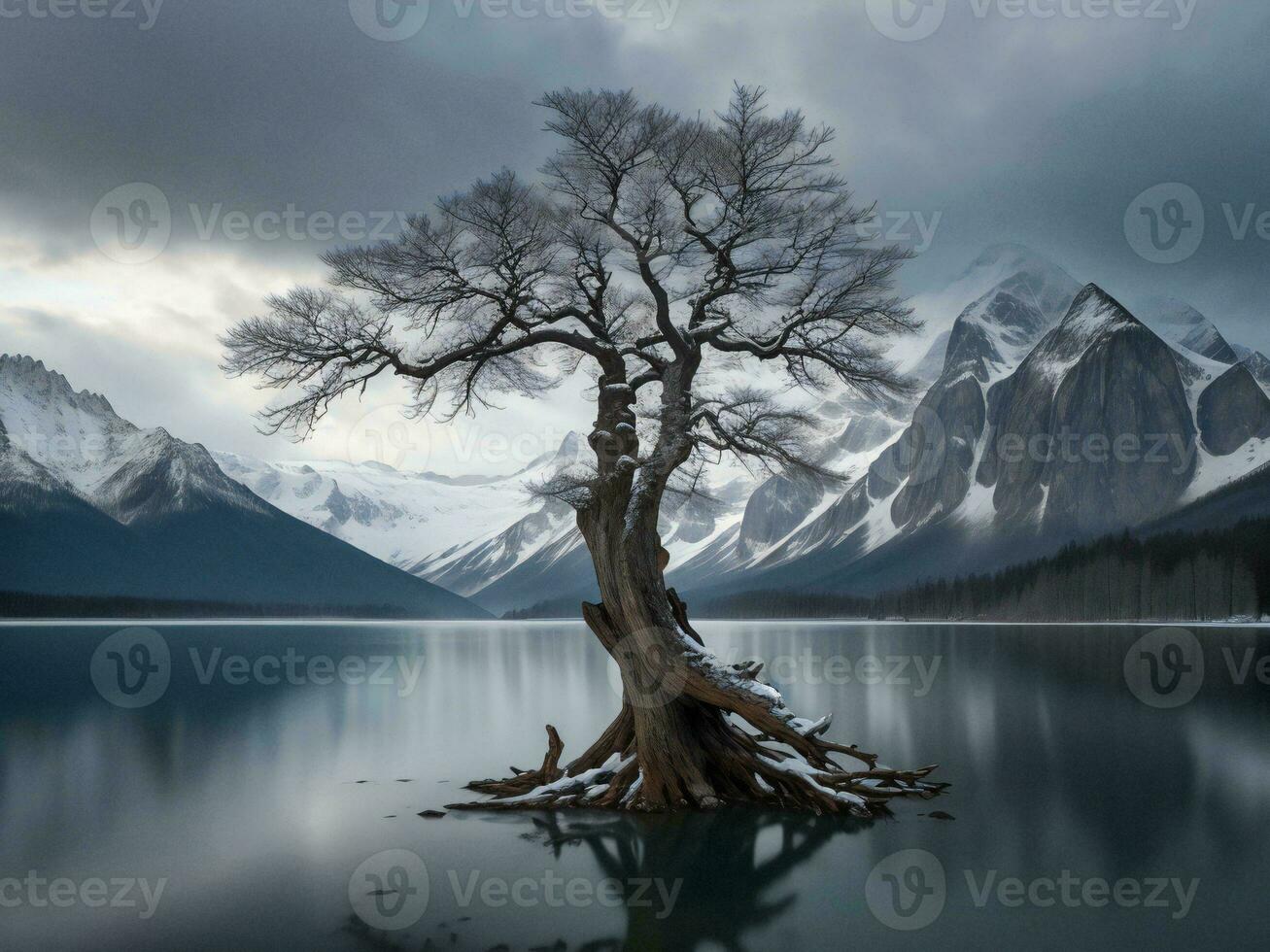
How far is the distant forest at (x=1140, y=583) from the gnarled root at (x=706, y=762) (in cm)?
11465

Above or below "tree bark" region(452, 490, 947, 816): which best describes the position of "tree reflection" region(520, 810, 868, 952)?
below

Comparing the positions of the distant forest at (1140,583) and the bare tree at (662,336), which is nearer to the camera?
the bare tree at (662,336)

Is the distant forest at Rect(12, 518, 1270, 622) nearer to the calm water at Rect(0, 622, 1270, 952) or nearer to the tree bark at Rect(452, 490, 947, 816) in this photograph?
the calm water at Rect(0, 622, 1270, 952)

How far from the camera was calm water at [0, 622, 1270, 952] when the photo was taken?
384 inches

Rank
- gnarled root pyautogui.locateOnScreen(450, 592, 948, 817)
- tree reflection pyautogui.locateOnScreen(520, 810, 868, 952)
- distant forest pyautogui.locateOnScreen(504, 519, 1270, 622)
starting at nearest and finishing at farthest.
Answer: tree reflection pyautogui.locateOnScreen(520, 810, 868, 952)
gnarled root pyautogui.locateOnScreen(450, 592, 948, 817)
distant forest pyautogui.locateOnScreen(504, 519, 1270, 622)

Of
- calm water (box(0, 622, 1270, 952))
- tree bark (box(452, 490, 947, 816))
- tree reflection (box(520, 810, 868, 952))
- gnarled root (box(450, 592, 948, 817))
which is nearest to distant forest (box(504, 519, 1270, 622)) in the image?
calm water (box(0, 622, 1270, 952))

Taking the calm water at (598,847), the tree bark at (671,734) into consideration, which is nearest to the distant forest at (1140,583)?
the calm water at (598,847)

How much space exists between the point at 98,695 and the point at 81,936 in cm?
3626

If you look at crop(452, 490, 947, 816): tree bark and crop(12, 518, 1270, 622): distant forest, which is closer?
crop(452, 490, 947, 816): tree bark

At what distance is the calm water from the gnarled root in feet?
2.12

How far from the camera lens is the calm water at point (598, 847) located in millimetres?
9766

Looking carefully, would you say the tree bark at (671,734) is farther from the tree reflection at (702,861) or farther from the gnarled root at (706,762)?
the tree reflection at (702,861)

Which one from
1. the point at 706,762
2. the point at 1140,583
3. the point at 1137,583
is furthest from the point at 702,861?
the point at 1137,583

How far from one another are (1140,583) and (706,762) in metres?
126
